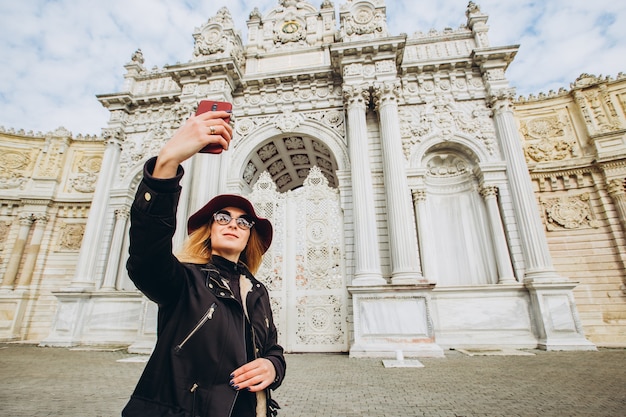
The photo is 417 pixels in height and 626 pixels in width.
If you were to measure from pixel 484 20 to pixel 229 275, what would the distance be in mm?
13842

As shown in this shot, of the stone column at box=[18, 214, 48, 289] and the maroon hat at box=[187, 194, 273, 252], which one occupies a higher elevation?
the stone column at box=[18, 214, 48, 289]

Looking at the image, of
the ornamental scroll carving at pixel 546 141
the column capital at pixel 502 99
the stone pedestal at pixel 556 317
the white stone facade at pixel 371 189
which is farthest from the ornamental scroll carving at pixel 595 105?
the stone pedestal at pixel 556 317

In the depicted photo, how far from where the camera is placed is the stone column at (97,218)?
10602 mm

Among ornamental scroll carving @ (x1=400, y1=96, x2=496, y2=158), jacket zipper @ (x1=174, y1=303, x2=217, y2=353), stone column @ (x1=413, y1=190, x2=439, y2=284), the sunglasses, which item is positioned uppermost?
ornamental scroll carving @ (x1=400, y1=96, x2=496, y2=158)

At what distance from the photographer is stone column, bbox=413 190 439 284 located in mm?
9328

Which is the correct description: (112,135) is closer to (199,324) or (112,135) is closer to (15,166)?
(15,166)

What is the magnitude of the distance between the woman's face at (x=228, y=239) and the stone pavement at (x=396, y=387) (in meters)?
2.73

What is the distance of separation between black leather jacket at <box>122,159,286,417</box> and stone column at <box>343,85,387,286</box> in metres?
6.92

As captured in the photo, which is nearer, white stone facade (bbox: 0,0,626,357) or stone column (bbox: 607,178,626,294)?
white stone facade (bbox: 0,0,626,357)

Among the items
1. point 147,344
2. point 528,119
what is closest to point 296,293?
point 147,344

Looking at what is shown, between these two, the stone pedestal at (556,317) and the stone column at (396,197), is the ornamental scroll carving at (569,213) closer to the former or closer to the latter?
the stone pedestal at (556,317)

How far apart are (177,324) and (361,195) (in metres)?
8.08

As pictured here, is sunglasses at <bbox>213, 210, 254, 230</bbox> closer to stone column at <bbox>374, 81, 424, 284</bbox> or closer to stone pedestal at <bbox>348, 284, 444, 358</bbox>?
stone pedestal at <bbox>348, 284, 444, 358</bbox>

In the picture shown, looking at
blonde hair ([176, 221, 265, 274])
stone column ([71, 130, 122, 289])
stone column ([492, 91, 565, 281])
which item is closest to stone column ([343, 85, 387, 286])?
stone column ([492, 91, 565, 281])
